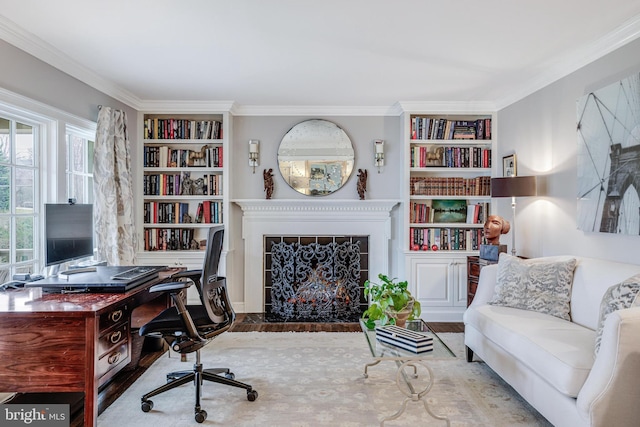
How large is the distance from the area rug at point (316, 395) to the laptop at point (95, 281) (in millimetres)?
762

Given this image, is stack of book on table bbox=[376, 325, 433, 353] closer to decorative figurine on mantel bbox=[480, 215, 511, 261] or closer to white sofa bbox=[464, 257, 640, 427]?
white sofa bbox=[464, 257, 640, 427]

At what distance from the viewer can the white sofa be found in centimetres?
168

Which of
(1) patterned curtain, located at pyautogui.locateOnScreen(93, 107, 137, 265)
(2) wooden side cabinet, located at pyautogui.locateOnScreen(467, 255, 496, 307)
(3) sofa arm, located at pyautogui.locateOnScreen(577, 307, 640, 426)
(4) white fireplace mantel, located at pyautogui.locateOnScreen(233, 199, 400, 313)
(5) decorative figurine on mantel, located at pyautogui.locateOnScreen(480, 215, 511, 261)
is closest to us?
(3) sofa arm, located at pyautogui.locateOnScreen(577, 307, 640, 426)

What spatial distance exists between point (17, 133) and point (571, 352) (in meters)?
3.79

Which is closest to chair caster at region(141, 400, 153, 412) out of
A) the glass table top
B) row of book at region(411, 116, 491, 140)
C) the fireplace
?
the glass table top

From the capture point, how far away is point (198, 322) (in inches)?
95.0

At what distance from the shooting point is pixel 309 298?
4.40 m

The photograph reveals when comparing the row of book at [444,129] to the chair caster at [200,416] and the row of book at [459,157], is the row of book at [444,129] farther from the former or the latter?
the chair caster at [200,416]

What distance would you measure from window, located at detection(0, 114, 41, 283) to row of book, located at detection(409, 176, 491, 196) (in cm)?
359

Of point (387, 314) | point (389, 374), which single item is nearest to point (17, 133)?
point (387, 314)

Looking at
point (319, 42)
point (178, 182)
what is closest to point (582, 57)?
point (319, 42)

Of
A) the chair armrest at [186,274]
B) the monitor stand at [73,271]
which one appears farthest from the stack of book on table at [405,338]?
the monitor stand at [73,271]

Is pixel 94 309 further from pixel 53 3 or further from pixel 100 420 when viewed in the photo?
pixel 53 3

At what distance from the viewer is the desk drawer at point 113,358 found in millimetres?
2010
